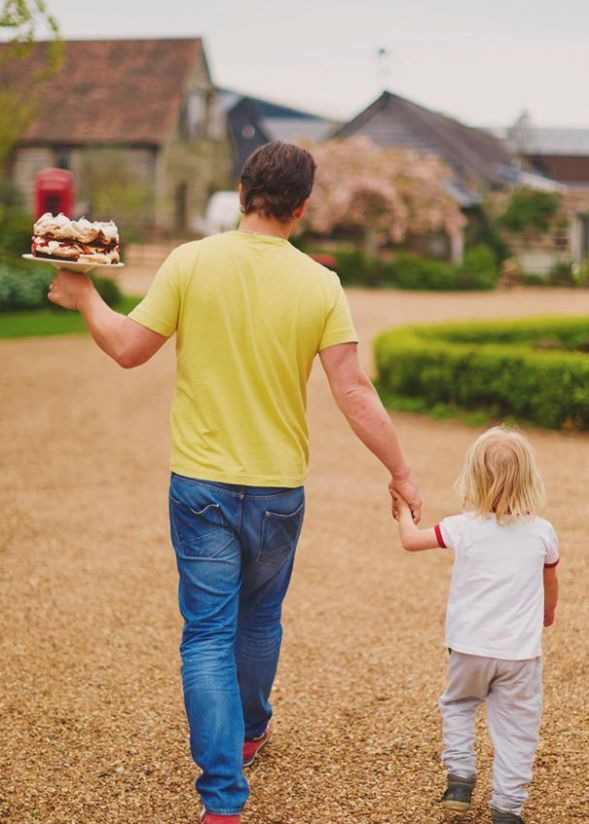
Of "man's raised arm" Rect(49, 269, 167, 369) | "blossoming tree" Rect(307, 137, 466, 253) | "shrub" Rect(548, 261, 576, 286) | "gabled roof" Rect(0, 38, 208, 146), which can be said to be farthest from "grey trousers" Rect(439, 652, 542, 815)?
"gabled roof" Rect(0, 38, 208, 146)

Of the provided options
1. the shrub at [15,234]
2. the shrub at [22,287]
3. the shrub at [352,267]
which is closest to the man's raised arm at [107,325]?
the shrub at [22,287]

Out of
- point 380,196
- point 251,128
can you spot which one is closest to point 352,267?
point 380,196

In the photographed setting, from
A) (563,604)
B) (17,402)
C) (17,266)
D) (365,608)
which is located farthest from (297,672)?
(17,266)

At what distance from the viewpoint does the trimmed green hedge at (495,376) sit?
9.92 metres

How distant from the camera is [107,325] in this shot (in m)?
2.86

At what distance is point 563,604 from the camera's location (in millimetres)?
5246

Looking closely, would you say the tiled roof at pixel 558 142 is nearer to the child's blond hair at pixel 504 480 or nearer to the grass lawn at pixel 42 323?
the grass lawn at pixel 42 323

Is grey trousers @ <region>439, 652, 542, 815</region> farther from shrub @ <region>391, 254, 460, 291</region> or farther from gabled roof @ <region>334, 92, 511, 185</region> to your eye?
gabled roof @ <region>334, 92, 511, 185</region>

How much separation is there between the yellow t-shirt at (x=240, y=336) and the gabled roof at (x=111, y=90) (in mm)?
33242

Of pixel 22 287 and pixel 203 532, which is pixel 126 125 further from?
pixel 203 532

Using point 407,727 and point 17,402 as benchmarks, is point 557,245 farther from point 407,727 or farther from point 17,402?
point 407,727

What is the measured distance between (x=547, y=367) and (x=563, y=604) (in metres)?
5.03

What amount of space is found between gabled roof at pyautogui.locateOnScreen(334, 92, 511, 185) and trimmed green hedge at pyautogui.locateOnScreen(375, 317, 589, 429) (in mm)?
22813

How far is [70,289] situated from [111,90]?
116 ft
